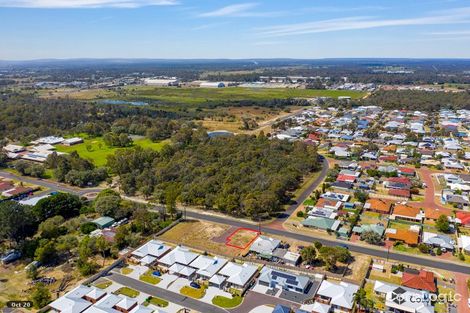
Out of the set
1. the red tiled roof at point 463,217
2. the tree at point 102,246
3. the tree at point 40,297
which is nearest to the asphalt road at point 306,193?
the red tiled roof at point 463,217

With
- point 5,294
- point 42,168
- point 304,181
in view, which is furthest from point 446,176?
point 42,168

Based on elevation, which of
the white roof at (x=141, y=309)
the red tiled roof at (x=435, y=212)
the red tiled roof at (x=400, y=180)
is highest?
the red tiled roof at (x=400, y=180)

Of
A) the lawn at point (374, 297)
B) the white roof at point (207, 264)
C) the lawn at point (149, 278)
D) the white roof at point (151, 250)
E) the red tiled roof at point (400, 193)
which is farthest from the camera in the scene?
the red tiled roof at point (400, 193)

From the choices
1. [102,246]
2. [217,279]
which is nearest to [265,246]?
[217,279]

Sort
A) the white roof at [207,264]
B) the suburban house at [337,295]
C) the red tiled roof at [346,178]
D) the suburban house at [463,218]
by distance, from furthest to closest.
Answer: the red tiled roof at [346,178] → the suburban house at [463,218] → the white roof at [207,264] → the suburban house at [337,295]

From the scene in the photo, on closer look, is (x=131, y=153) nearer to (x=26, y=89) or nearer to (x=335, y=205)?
(x=335, y=205)

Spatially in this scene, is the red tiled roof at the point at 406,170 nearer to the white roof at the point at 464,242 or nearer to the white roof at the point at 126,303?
the white roof at the point at 464,242

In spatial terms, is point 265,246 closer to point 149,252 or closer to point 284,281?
point 284,281
